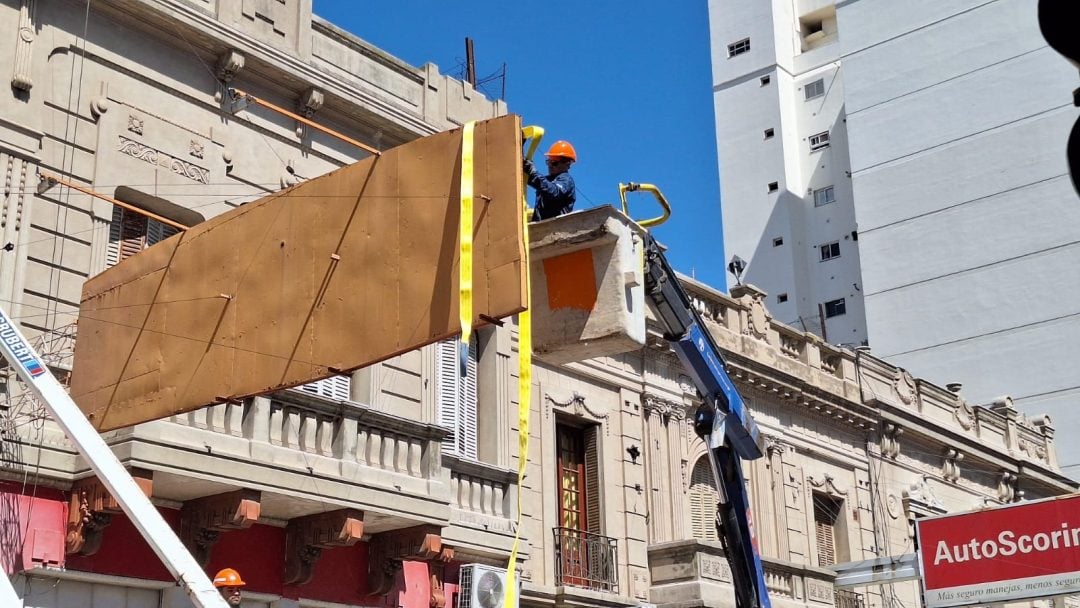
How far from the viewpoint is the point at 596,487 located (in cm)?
2242

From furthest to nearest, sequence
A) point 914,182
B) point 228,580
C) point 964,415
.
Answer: point 914,182 → point 964,415 → point 228,580

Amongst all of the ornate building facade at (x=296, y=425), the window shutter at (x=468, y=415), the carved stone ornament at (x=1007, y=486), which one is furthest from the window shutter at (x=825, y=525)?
the window shutter at (x=468, y=415)

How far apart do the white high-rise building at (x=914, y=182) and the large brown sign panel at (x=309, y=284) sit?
33.9m

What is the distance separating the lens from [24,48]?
15.2 meters

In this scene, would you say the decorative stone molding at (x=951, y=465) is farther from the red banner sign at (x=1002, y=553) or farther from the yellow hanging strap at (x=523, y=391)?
the yellow hanging strap at (x=523, y=391)

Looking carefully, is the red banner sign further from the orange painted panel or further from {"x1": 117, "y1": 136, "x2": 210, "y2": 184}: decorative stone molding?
{"x1": 117, "y1": 136, "x2": 210, "y2": 184}: decorative stone molding

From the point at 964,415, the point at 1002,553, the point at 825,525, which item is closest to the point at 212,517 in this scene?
the point at 1002,553

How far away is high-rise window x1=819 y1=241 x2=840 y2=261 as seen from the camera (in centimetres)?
5153

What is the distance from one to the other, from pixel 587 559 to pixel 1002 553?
6.63 m

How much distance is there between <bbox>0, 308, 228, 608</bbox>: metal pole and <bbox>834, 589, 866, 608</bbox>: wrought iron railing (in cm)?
1832

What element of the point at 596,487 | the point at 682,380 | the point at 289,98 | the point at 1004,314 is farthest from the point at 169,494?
the point at 1004,314

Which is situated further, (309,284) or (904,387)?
(904,387)

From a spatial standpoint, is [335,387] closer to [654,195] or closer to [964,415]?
[654,195]

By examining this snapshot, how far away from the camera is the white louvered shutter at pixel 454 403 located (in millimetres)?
19219
